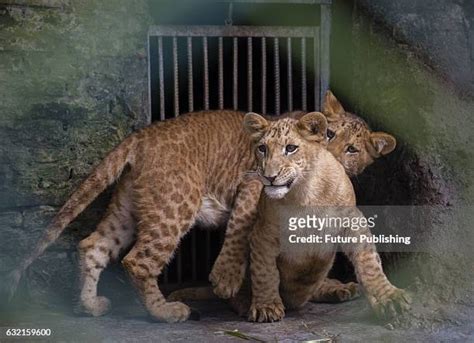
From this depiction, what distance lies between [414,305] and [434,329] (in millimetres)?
190

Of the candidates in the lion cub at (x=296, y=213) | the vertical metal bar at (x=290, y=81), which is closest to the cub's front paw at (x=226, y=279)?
the lion cub at (x=296, y=213)

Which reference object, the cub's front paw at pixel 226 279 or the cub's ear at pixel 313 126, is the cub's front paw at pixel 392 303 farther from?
the cub's ear at pixel 313 126

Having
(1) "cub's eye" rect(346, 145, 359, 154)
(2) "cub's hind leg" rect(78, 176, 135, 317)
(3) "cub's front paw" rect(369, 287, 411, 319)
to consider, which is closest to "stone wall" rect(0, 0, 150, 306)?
(2) "cub's hind leg" rect(78, 176, 135, 317)

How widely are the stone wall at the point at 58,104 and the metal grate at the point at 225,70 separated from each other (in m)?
0.30

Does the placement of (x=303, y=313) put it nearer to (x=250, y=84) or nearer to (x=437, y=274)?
(x=437, y=274)

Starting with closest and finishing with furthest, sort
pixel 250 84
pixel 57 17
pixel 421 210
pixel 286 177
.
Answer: pixel 286 177 → pixel 421 210 → pixel 57 17 → pixel 250 84

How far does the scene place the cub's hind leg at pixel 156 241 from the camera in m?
5.74

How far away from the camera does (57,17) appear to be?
616 centimetres

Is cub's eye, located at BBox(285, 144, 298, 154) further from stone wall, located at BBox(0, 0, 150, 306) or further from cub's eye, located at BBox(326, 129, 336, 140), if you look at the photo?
stone wall, located at BBox(0, 0, 150, 306)

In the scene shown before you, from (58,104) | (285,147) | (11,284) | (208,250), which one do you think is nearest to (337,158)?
(285,147)

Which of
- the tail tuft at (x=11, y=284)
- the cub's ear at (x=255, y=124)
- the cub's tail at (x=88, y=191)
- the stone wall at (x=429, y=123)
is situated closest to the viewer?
the cub's ear at (x=255, y=124)

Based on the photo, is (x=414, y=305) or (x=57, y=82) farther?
(x=57, y=82)

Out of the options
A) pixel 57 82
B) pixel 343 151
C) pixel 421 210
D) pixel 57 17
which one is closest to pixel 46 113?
pixel 57 82

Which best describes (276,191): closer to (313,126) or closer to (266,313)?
(313,126)
